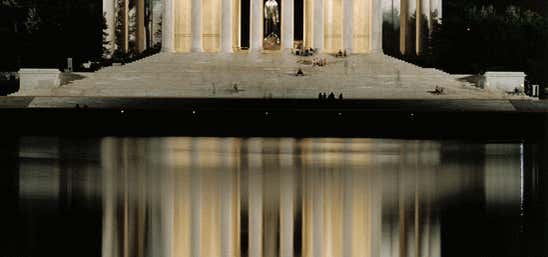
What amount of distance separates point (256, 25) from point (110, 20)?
1335cm

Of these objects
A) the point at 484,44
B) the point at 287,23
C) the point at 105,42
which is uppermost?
the point at 287,23

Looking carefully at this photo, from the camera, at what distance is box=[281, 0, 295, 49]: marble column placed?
340 feet

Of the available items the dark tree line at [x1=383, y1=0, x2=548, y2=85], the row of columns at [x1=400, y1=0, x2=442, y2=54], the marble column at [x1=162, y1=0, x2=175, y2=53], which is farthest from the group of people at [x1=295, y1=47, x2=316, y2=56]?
the row of columns at [x1=400, y1=0, x2=442, y2=54]

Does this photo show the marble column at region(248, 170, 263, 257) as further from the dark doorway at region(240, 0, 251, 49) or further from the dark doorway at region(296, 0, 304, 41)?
the dark doorway at region(296, 0, 304, 41)

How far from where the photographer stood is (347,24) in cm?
10419

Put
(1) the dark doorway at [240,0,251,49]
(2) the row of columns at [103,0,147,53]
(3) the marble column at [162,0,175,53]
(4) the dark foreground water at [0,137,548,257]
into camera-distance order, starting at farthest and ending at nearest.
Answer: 1. (1) the dark doorway at [240,0,251,49]
2. (2) the row of columns at [103,0,147,53]
3. (3) the marble column at [162,0,175,53]
4. (4) the dark foreground water at [0,137,548,257]

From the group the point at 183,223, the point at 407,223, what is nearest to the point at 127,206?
the point at 183,223

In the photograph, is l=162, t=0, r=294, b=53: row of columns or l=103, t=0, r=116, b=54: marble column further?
l=103, t=0, r=116, b=54: marble column

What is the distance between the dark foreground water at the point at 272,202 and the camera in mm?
20594

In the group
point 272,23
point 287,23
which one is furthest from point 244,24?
point 287,23

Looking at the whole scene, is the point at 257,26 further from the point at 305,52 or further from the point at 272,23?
the point at 305,52

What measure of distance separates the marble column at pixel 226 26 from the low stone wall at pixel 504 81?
23334 millimetres

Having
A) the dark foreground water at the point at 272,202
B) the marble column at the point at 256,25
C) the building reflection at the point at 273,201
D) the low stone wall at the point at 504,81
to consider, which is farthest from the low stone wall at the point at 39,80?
the building reflection at the point at 273,201

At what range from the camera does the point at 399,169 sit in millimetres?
37906
